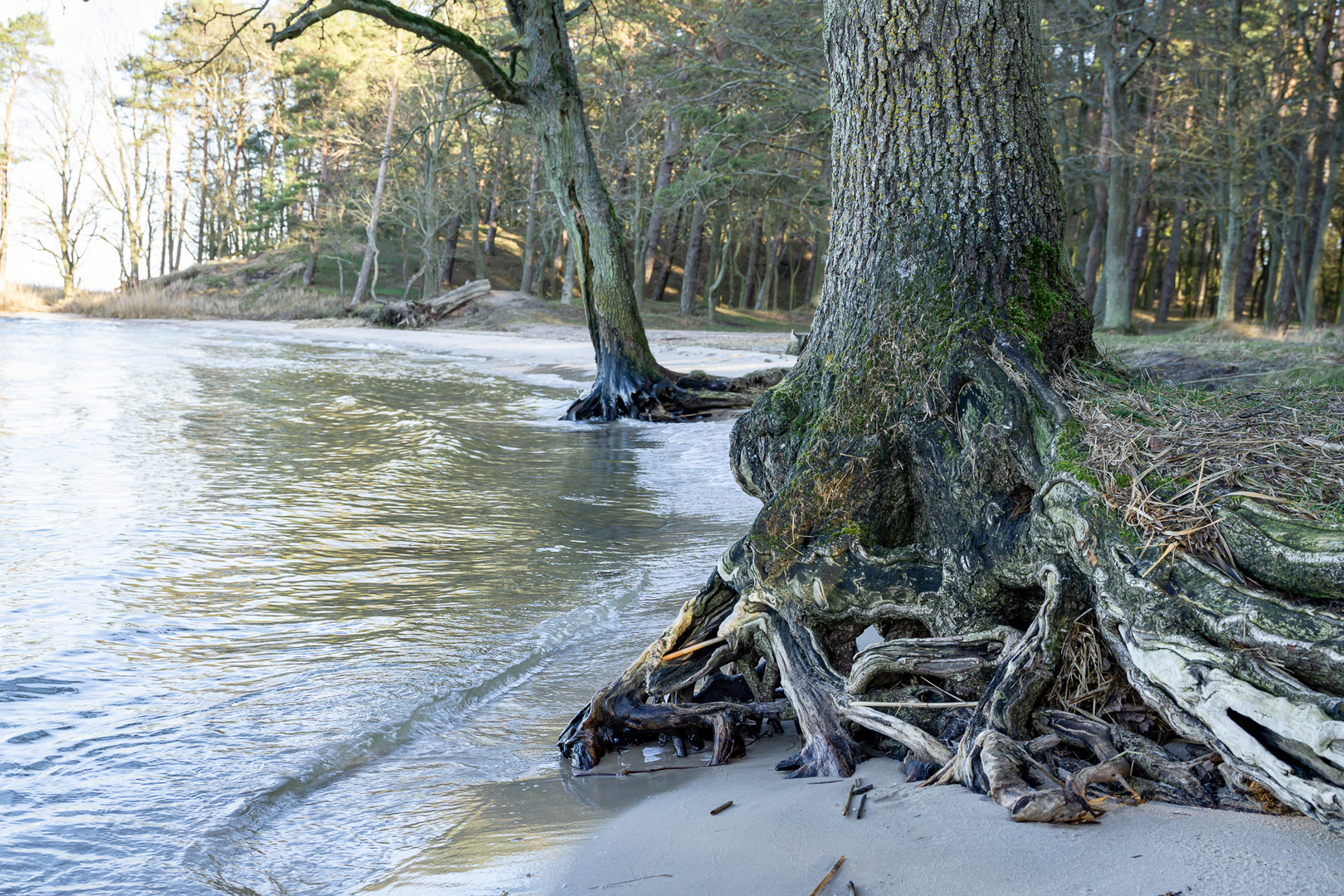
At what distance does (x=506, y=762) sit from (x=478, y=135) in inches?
1340

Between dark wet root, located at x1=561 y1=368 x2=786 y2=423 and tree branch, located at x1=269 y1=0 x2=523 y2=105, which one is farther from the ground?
tree branch, located at x1=269 y1=0 x2=523 y2=105

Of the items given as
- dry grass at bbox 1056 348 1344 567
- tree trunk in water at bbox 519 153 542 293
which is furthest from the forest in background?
dry grass at bbox 1056 348 1344 567

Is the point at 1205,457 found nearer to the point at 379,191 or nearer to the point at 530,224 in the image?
the point at 379,191

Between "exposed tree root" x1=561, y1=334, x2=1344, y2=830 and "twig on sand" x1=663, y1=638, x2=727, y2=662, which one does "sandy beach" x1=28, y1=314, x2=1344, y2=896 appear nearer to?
"exposed tree root" x1=561, y1=334, x2=1344, y2=830

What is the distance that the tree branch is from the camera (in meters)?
11.1

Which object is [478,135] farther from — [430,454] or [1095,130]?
[430,454]

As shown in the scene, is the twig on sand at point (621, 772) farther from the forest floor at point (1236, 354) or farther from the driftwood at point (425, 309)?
the driftwood at point (425, 309)

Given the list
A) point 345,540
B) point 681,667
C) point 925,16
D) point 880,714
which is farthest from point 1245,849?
point 345,540

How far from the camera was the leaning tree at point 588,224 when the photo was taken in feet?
43.7

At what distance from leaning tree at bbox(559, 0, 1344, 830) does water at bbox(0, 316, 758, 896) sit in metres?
0.65

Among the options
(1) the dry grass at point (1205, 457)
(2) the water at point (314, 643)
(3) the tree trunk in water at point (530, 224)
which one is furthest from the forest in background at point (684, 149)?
(1) the dry grass at point (1205, 457)

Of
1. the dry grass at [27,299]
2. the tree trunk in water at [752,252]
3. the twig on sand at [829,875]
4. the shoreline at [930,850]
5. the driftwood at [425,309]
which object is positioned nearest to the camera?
the shoreline at [930,850]

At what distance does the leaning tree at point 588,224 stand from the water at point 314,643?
2.99 metres

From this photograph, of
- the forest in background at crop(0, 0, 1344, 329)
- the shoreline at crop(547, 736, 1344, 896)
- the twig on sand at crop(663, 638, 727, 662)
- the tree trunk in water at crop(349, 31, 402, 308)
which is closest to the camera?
the shoreline at crop(547, 736, 1344, 896)
